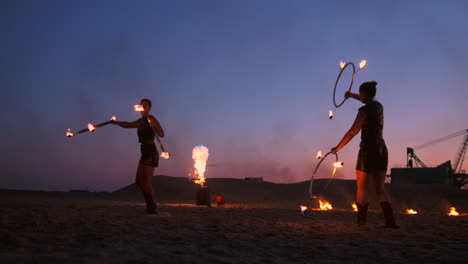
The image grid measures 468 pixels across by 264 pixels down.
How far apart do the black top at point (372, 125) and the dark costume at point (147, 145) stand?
14.1 ft

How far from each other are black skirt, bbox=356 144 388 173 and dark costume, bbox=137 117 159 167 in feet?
14.0

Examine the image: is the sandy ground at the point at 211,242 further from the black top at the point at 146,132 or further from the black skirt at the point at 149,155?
the black top at the point at 146,132

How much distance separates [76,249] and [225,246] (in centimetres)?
169

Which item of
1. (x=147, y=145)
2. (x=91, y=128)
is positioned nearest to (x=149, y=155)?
(x=147, y=145)

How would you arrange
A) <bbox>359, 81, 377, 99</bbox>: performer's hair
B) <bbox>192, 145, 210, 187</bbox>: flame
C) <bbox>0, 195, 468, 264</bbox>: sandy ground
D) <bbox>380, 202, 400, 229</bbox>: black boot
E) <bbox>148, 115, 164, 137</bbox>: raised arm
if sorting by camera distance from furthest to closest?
<bbox>192, 145, 210, 187</bbox>: flame → <bbox>148, 115, 164, 137</bbox>: raised arm → <bbox>359, 81, 377, 99</bbox>: performer's hair → <bbox>380, 202, 400, 229</bbox>: black boot → <bbox>0, 195, 468, 264</bbox>: sandy ground

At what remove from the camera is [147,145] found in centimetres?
851

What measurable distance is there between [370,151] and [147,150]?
4.54m

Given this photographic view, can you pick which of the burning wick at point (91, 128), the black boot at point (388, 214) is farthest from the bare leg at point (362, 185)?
the burning wick at point (91, 128)

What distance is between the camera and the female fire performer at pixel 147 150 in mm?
8367

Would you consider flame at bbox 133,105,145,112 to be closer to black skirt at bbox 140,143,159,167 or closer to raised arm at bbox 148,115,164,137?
raised arm at bbox 148,115,164,137

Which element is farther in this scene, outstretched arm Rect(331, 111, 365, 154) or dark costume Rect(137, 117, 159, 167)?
dark costume Rect(137, 117, 159, 167)

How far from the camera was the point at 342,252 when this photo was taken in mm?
4648

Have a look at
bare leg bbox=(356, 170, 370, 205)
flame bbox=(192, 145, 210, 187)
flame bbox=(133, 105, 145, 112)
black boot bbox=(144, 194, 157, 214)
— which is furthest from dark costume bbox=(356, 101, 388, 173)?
flame bbox=(192, 145, 210, 187)

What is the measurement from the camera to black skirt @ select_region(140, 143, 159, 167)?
27.5 feet
